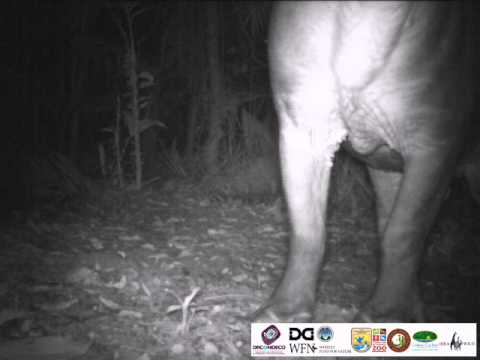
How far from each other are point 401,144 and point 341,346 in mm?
905

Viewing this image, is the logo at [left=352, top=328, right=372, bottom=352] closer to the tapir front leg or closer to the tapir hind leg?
the tapir hind leg

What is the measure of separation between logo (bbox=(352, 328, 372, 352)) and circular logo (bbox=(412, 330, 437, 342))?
0.20 meters

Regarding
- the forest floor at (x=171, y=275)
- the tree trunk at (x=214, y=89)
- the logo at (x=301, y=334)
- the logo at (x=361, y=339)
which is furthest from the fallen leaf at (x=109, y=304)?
the tree trunk at (x=214, y=89)

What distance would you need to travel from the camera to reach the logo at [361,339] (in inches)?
78.4

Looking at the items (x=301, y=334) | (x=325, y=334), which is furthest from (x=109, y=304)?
(x=325, y=334)

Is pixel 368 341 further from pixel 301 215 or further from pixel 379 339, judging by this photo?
pixel 301 215

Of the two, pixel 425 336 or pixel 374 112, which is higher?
pixel 374 112

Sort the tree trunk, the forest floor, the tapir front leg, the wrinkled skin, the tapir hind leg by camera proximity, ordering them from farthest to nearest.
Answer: the tree trunk < the tapir front leg < the forest floor < the tapir hind leg < the wrinkled skin

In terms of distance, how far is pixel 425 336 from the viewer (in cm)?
202

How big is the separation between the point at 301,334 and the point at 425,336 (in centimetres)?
54

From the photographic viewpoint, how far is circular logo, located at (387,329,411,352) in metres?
1.98

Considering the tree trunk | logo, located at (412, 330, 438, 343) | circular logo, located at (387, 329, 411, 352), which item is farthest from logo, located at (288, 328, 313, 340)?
the tree trunk

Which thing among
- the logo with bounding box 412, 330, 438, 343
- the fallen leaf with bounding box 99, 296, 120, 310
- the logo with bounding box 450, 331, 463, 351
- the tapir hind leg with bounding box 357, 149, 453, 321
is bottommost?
the logo with bounding box 450, 331, 463, 351

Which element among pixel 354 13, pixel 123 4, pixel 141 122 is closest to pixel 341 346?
pixel 354 13
